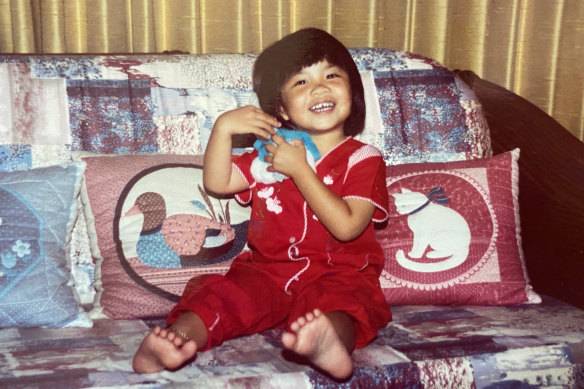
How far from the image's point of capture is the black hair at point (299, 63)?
4.66 ft

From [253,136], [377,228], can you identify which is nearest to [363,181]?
[377,228]

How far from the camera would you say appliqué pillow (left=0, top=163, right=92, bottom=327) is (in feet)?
4.18

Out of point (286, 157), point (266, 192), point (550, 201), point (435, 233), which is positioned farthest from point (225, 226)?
point (550, 201)

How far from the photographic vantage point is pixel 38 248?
1.31 m

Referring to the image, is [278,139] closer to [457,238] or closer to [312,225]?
[312,225]

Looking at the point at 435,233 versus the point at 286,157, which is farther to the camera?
the point at 435,233

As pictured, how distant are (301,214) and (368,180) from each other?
0.48 feet

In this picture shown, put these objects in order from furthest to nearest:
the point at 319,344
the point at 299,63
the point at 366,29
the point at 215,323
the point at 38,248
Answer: the point at 366,29 < the point at 299,63 < the point at 38,248 < the point at 215,323 < the point at 319,344

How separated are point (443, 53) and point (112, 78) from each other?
44.4 inches

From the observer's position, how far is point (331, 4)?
2.12 m

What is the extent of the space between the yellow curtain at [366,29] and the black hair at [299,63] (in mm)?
524

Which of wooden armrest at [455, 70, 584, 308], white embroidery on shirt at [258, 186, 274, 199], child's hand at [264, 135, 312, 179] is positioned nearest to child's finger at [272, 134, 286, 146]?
child's hand at [264, 135, 312, 179]

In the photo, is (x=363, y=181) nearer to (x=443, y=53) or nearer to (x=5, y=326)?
(x=5, y=326)

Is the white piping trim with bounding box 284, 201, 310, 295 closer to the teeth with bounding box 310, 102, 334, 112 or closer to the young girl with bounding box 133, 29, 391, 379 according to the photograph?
the young girl with bounding box 133, 29, 391, 379
